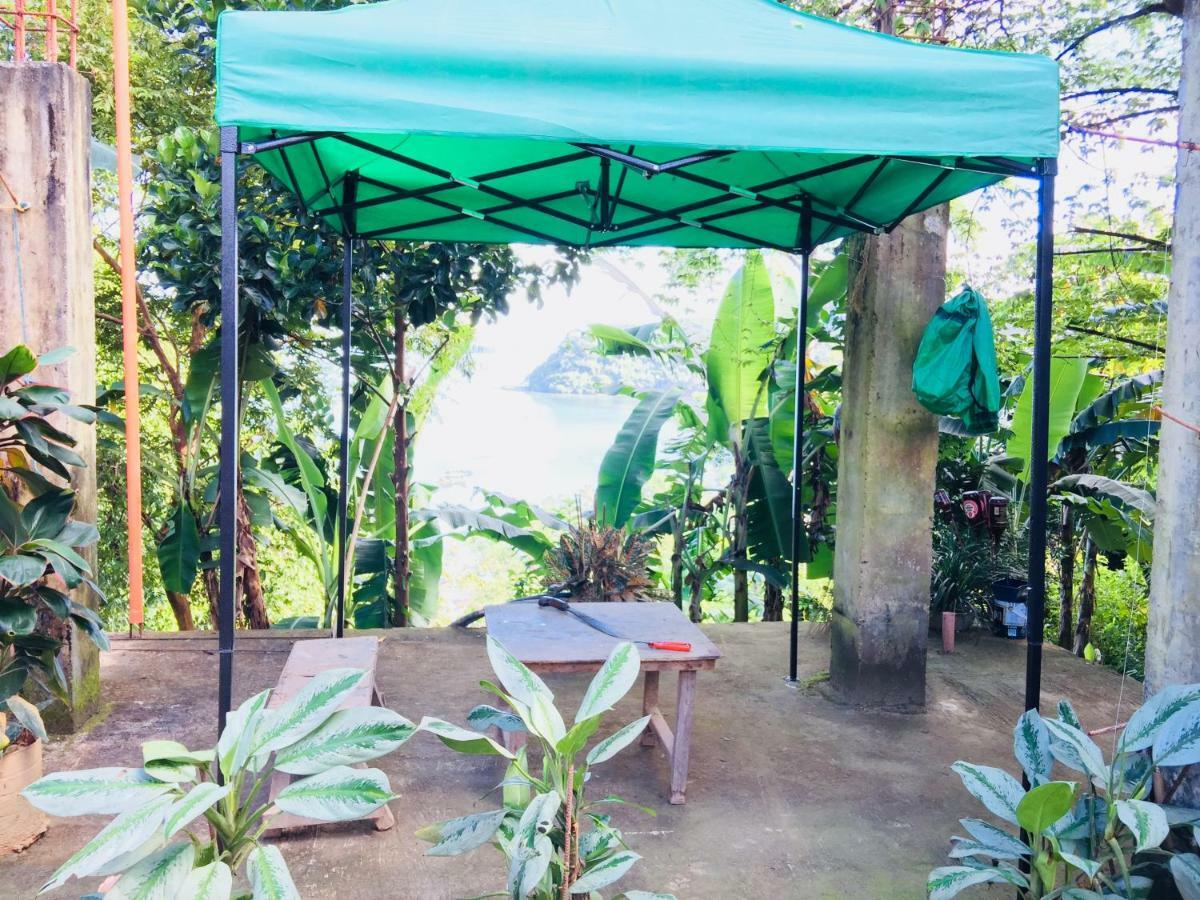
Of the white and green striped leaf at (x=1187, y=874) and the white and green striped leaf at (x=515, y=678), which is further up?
the white and green striped leaf at (x=515, y=678)

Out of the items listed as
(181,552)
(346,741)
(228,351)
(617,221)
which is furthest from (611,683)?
(181,552)

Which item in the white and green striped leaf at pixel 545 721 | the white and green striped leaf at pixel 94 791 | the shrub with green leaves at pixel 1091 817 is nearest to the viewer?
the white and green striped leaf at pixel 94 791

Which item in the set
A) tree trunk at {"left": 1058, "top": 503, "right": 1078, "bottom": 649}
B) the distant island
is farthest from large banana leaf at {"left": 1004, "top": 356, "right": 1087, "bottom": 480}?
the distant island

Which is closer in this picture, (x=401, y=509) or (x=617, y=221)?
(x=617, y=221)

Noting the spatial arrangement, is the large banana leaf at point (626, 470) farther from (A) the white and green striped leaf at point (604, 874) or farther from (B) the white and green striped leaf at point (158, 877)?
(B) the white and green striped leaf at point (158, 877)

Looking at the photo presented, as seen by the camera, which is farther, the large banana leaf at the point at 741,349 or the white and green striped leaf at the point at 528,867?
the large banana leaf at the point at 741,349

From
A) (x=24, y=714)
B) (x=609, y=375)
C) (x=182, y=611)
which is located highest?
(x=609, y=375)

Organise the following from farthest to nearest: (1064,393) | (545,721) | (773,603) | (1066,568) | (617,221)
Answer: (773,603)
(1066,568)
(1064,393)
(617,221)
(545,721)

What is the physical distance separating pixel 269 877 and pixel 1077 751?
1812 mm

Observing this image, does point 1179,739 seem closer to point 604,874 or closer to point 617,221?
point 604,874

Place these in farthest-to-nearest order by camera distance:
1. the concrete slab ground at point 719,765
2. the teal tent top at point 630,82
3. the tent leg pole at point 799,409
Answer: the tent leg pole at point 799,409, the concrete slab ground at point 719,765, the teal tent top at point 630,82

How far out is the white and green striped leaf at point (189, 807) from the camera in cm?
146

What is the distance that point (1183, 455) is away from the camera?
2.46 metres

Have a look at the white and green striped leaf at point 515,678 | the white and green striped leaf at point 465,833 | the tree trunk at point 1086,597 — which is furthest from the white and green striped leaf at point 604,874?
the tree trunk at point 1086,597
